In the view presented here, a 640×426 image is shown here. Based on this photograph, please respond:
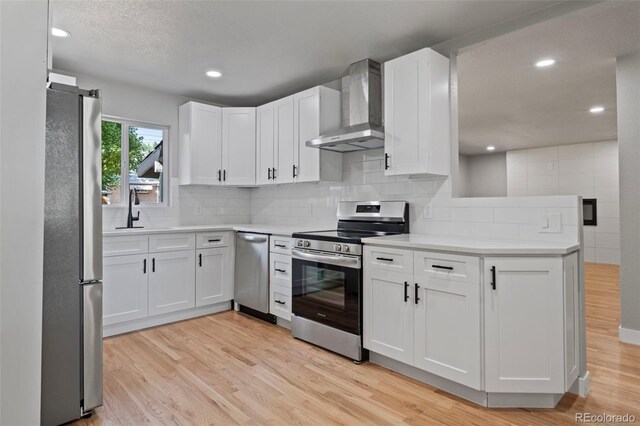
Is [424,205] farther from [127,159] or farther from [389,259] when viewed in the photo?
[127,159]

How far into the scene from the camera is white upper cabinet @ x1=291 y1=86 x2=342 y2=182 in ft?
11.8

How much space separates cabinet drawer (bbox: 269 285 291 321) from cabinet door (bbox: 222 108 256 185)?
153 cm

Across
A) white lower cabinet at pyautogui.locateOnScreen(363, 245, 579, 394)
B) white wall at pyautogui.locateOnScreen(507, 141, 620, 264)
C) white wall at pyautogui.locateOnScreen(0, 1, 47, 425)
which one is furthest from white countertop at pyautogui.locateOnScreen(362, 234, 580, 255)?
white wall at pyautogui.locateOnScreen(507, 141, 620, 264)

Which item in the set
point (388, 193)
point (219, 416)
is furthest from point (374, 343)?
point (388, 193)

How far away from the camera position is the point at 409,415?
2.04 metres

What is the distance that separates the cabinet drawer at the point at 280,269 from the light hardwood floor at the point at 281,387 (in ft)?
1.61

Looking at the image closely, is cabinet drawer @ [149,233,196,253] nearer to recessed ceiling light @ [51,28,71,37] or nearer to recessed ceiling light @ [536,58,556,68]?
recessed ceiling light @ [51,28,71,37]

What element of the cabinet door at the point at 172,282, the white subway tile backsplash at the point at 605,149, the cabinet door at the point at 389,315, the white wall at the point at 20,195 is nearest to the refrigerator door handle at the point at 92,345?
the cabinet door at the point at 172,282

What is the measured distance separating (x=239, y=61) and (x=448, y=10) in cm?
188

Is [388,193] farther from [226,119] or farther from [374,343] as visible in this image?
[226,119]

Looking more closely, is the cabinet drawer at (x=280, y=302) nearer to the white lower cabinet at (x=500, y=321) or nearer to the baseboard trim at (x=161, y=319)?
the baseboard trim at (x=161, y=319)

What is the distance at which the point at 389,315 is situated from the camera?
2.54 meters

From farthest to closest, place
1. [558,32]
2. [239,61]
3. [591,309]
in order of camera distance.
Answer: [591,309] < [239,61] < [558,32]

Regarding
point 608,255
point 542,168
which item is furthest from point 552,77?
point 608,255
